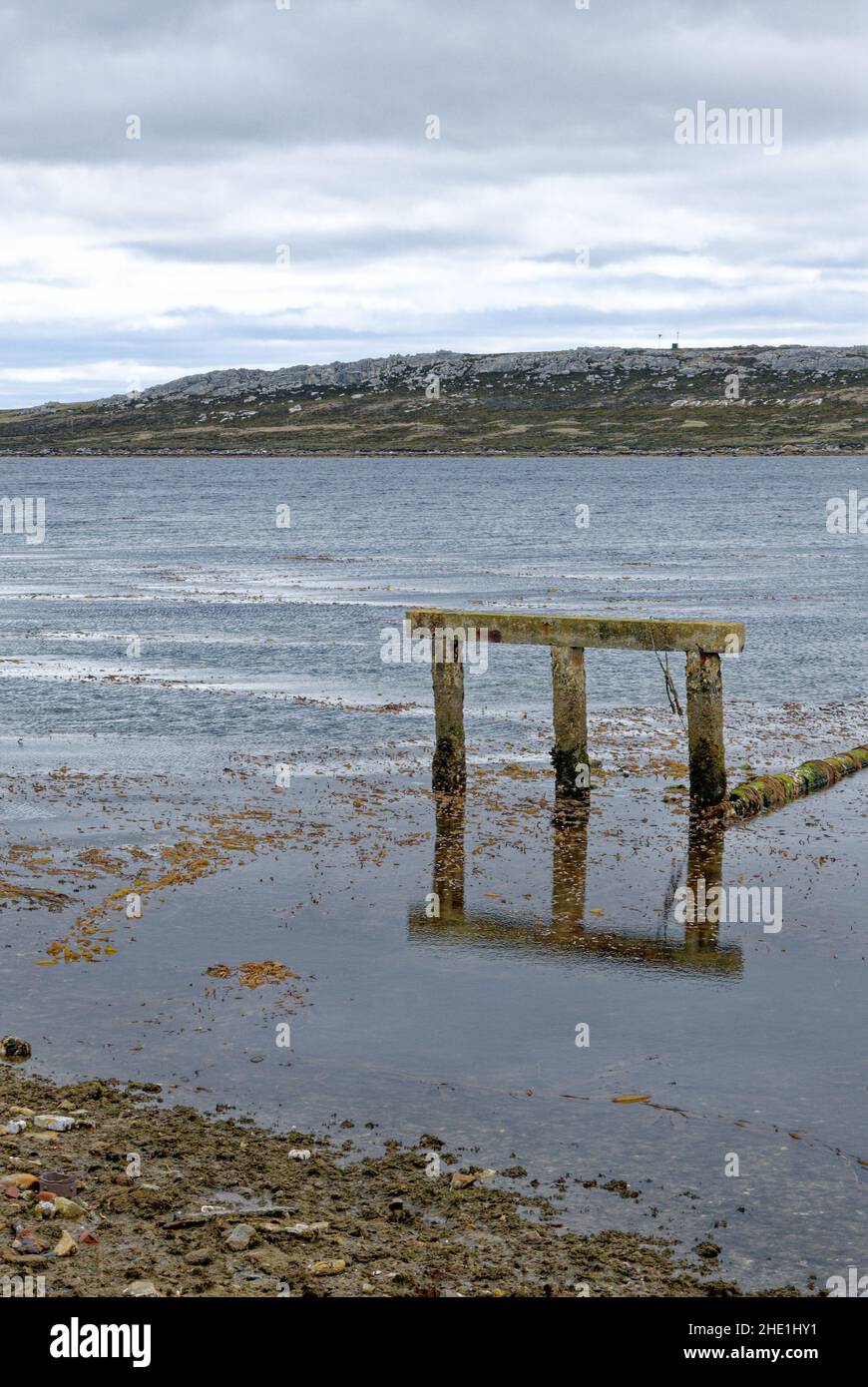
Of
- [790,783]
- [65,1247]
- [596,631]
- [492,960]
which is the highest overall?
[596,631]

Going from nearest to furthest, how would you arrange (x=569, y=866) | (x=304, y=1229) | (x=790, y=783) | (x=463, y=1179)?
(x=304, y=1229)
(x=463, y=1179)
(x=569, y=866)
(x=790, y=783)

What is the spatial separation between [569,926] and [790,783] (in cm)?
765

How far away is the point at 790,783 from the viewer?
78.8 ft

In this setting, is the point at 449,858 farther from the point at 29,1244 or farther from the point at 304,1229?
the point at 29,1244

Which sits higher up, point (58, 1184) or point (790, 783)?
point (790, 783)

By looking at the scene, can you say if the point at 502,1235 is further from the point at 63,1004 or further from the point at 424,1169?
the point at 63,1004

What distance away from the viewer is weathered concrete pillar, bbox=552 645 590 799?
23656mm

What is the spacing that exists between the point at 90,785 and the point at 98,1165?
14.1 meters

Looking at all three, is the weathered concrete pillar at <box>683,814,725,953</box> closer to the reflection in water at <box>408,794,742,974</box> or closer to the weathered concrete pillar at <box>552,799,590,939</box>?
the reflection in water at <box>408,794,742,974</box>

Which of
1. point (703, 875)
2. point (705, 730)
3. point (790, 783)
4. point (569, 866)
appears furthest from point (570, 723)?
point (703, 875)

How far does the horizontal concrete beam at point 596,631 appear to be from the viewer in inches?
882

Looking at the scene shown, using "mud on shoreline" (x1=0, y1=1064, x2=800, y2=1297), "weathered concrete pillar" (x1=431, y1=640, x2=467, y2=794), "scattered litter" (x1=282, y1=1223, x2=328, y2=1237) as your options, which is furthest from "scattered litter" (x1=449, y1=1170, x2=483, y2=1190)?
"weathered concrete pillar" (x1=431, y1=640, x2=467, y2=794)

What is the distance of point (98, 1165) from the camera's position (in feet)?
36.5

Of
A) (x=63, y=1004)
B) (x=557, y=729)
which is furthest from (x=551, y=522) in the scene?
(x=63, y=1004)
